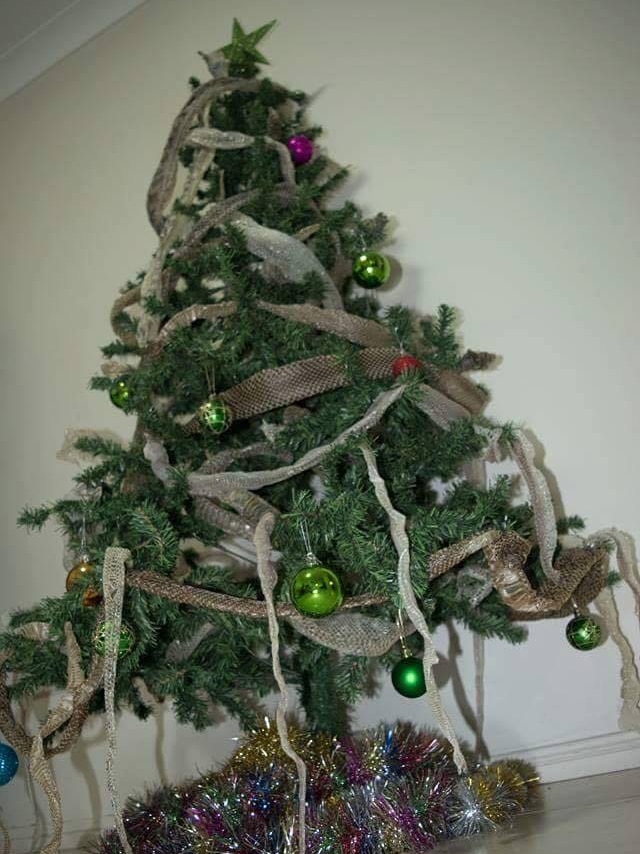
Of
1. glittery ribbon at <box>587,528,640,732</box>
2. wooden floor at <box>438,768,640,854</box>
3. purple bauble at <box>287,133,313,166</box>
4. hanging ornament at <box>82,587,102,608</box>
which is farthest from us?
purple bauble at <box>287,133,313,166</box>

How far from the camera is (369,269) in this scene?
95cm

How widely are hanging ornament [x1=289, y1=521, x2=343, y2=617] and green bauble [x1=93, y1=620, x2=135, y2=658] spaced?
17cm

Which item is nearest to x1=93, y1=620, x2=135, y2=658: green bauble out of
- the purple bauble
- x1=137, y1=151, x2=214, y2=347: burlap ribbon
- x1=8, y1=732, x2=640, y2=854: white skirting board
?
x1=137, y1=151, x2=214, y2=347: burlap ribbon

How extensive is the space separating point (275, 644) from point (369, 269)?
0.50 metres

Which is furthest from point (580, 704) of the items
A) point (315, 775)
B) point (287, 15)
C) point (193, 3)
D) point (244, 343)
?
point (193, 3)

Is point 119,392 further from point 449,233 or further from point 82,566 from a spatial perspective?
point 449,233

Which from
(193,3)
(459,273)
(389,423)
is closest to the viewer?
(389,423)

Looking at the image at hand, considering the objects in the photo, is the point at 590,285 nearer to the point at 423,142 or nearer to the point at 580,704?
the point at 423,142

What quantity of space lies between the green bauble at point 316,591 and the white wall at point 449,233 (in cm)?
45

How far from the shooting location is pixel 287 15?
1354 millimetres

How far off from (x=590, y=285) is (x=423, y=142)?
0.37m

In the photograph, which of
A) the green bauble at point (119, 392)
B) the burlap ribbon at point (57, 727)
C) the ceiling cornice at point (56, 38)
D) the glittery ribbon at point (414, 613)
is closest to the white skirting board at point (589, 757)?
the glittery ribbon at point (414, 613)

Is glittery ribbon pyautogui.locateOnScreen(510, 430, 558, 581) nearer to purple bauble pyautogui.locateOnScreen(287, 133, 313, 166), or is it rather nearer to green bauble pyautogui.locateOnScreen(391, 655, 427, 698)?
green bauble pyautogui.locateOnScreen(391, 655, 427, 698)

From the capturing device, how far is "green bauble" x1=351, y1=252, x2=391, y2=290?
95 centimetres
